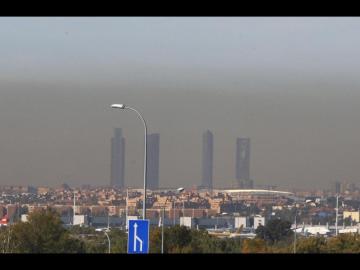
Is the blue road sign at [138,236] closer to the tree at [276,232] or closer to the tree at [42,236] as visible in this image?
the tree at [42,236]

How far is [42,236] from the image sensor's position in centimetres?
6744

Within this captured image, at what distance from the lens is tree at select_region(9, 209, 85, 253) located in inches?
2464

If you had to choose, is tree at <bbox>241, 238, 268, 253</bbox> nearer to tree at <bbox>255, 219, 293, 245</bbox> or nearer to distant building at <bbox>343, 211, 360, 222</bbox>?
tree at <bbox>255, 219, 293, 245</bbox>

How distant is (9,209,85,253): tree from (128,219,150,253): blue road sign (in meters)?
25.7

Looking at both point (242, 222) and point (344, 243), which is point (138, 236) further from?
point (242, 222)

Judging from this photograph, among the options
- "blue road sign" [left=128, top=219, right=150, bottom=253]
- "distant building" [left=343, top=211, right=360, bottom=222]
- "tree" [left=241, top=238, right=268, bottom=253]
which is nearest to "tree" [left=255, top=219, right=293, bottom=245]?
"tree" [left=241, top=238, right=268, bottom=253]

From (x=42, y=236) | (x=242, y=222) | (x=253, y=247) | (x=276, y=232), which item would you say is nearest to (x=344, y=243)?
(x=42, y=236)

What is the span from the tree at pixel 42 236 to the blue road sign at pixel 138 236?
2566 centimetres

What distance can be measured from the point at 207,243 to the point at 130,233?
26.9 metres
